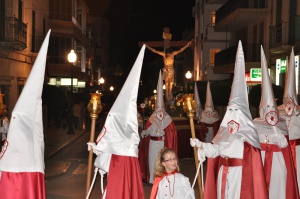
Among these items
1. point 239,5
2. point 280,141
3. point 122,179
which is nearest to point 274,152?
point 280,141

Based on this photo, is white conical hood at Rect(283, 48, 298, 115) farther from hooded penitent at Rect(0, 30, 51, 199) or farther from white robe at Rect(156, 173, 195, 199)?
hooded penitent at Rect(0, 30, 51, 199)

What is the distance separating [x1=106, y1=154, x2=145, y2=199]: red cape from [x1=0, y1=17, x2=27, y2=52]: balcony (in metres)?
18.3

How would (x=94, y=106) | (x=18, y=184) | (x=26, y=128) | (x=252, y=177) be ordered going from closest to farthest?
(x=26, y=128) → (x=18, y=184) → (x=94, y=106) → (x=252, y=177)

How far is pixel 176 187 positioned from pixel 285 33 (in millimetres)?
19192

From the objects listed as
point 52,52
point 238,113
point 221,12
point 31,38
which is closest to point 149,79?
point 52,52

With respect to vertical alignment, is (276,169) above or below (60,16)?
below

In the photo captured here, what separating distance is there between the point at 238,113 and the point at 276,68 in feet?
61.6

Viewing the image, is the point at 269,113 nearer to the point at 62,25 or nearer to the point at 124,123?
the point at 124,123

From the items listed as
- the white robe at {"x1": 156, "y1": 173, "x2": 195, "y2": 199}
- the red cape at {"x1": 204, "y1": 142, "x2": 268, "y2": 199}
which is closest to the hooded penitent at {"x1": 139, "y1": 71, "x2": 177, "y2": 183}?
the red cape at {"x1": 204, "y1": 142, "x2": 268, "y2": 199}

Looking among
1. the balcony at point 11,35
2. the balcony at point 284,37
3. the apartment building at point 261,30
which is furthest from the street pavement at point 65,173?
the apartment building at point 261,30

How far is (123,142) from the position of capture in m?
7.65

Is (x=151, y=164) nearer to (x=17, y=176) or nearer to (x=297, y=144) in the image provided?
(x=297, y=144)

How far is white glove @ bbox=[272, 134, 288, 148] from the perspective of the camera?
32.5ft

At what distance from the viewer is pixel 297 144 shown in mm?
11812
